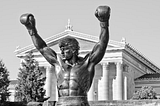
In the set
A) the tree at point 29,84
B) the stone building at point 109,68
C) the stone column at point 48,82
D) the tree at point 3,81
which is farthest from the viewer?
the stone column at point 48,82

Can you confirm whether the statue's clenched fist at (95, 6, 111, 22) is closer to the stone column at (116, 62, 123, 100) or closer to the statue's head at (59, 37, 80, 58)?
the statue's head at (59, 37, 80, 58)

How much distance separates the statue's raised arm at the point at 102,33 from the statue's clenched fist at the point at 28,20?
0.68 m

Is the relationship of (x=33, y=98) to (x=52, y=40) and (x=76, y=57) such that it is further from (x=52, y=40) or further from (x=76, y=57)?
(x=76, y=57)

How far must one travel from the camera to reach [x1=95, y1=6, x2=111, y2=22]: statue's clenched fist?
4.00 metres

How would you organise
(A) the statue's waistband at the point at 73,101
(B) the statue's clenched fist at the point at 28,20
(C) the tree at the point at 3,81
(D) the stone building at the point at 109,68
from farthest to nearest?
1. (D) the stone building at the point at 109,68
2. (C) the tree at the point at 3,81
3. (B) the statue's clenched fist at the point at 28,20
4. (A) the statue's waistband at the point at 73,101

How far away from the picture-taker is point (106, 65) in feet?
231

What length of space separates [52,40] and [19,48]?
7304mm

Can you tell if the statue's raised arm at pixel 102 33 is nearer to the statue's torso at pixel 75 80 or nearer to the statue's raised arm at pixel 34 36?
the statue's torso at pixel 75 80

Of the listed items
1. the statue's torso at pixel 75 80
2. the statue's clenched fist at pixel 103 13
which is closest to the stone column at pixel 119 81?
the statue's torso at pixel 75 80

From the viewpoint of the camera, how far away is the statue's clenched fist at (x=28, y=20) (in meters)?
4.27

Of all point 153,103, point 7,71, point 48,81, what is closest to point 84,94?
point 153,103

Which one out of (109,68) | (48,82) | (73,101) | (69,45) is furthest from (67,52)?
(48,82)

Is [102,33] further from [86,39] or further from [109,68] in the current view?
[109,68]

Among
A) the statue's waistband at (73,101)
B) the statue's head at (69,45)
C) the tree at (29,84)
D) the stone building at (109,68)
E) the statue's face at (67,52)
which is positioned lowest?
the statue's waistband at (73,101)
